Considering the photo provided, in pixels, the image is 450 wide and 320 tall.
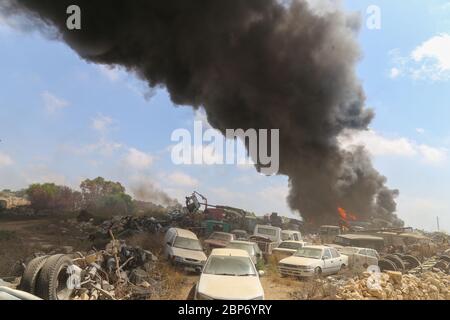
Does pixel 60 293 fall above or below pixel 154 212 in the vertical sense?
below

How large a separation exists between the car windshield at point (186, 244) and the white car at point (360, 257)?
5863 mm

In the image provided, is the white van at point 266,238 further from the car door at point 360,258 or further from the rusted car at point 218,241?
the car door at point 360,258

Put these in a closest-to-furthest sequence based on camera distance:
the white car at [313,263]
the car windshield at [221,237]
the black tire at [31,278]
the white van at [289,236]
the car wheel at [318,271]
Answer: the black tire at [31,278] < the white car at [313,263] < the car wheel at [318,271] < the car windshield at [221,237] < the white van at [289,236]

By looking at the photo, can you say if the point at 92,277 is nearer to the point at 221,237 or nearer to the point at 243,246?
the point at 243,246

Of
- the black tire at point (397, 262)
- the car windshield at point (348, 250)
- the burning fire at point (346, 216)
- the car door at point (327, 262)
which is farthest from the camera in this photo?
the burning fire at point (346, 216)

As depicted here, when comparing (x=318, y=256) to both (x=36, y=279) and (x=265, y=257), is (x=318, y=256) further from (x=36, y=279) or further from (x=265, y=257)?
(x=36, y=279)

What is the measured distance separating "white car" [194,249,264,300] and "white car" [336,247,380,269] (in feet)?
20.9

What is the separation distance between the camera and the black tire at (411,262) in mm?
11875

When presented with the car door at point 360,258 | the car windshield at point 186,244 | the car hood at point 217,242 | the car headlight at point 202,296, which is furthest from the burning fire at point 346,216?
the car headlight at point 202,296

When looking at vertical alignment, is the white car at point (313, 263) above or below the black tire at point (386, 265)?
above

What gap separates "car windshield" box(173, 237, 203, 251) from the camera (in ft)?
35.7

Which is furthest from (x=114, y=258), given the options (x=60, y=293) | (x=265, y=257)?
(x=265, y=257)

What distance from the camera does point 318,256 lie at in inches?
426

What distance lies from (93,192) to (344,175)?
18044 millimetres
